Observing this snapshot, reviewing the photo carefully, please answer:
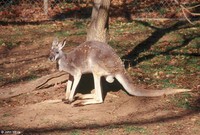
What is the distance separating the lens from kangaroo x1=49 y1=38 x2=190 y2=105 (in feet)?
21.9

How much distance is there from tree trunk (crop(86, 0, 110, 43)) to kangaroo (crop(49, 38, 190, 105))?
659mm

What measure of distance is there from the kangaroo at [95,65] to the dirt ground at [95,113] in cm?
14

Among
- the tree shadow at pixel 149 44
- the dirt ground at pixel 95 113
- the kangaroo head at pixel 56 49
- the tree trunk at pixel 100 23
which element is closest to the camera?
the dirt ground at pixel 95 113

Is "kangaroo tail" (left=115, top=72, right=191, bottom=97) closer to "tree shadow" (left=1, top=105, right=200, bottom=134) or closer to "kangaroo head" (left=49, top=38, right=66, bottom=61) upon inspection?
"tree shadow" (left=1, top=105, right=200, bottom=134)

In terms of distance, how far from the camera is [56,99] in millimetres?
7141

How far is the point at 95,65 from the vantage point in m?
6.62

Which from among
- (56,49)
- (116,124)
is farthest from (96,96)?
(56,49)

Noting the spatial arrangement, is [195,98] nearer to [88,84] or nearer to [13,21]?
[88,84]

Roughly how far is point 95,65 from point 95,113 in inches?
27.2

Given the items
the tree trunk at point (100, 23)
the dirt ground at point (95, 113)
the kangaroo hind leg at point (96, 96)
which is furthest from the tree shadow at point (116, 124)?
the tree trunk at point (100, 23)

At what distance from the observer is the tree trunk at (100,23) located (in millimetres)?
7371

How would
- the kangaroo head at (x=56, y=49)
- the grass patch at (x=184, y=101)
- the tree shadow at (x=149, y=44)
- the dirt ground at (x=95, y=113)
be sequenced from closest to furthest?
the dirt ground at (x=95, y=113) < the grass patch at (x=184, y=101) < the kangaroo head at (x=56, y=49) < the tree shadow at (x=149, y=44)

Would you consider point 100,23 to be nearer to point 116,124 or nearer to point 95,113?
point 95,113

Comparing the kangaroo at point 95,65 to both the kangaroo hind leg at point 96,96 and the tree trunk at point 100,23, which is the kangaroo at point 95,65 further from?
the tree trunk at point 100,23
